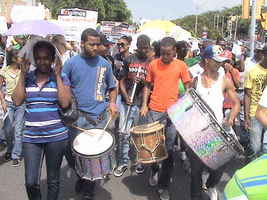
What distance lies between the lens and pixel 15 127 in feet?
23.7

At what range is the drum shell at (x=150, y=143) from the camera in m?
5.46

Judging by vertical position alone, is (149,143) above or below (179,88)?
below

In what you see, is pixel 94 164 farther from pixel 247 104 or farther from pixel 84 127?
pixel 247 104

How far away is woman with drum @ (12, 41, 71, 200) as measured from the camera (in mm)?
4414

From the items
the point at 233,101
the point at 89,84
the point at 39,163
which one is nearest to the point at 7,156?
the point at 89,84

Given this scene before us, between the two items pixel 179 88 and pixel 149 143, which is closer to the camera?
pixel 149 143

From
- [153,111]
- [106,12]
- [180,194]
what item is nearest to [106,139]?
[153,111]

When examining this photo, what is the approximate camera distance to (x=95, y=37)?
5.25 metres

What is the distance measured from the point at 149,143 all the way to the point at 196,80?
0.87 metres

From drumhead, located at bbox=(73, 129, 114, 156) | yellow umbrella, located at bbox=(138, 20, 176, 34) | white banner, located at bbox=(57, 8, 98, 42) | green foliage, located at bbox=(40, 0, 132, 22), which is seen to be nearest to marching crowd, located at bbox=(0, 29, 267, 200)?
drumhead, located at bbox=(73, 129, 114, 156)

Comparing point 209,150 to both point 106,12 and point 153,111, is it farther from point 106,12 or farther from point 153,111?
point 106,12

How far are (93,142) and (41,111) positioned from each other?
0.75m

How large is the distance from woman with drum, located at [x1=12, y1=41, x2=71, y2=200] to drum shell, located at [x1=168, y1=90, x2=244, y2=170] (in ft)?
3.63

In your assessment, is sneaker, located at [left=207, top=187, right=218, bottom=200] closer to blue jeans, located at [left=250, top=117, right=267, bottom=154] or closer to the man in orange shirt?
the man in orange shirt
